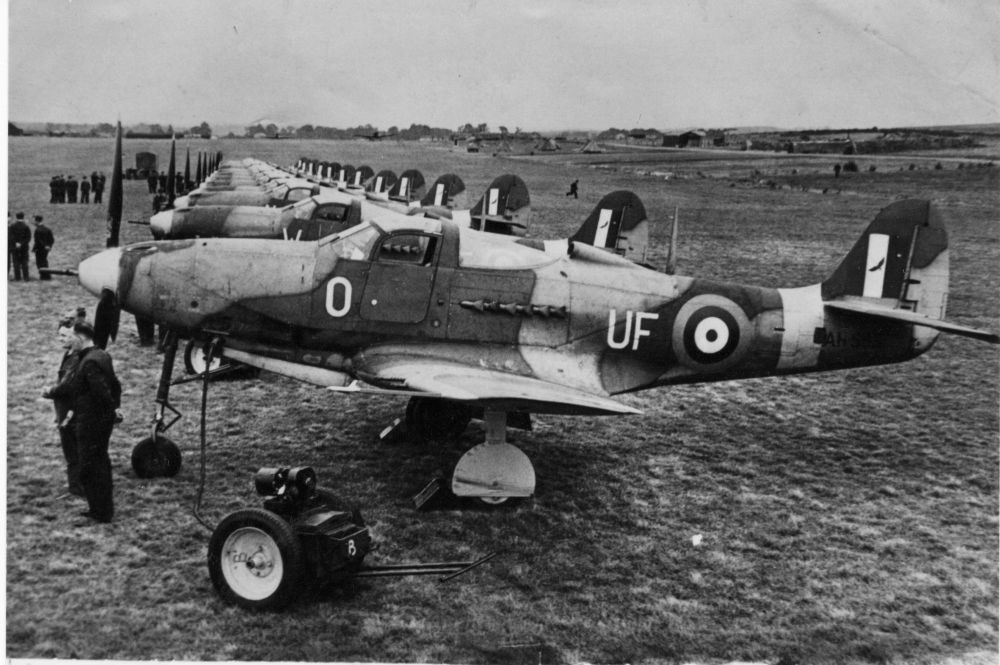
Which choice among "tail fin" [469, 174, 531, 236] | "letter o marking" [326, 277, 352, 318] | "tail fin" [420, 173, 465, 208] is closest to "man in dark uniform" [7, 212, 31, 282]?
"tail fin" [469, 174, 531, 236]

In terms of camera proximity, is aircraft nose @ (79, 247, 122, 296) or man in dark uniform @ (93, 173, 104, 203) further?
man in dark uniform @ (93, 173, 104, 203)

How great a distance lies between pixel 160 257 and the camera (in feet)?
23.2

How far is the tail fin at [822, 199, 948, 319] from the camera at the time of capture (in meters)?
7.78

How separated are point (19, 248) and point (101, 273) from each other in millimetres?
9623

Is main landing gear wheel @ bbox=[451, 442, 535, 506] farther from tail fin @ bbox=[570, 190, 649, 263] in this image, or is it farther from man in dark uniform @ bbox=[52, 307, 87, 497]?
tail fin @ bbox=[570, 190, 649, 263]

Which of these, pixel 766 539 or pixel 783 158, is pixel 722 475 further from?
pixel 783 158

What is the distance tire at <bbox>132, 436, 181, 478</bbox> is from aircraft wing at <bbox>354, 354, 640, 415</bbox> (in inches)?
72.9

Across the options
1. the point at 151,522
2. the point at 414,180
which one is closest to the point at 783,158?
the point at 414,180

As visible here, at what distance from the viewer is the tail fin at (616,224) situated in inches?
573

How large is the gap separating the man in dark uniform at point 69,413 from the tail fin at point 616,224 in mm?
9685

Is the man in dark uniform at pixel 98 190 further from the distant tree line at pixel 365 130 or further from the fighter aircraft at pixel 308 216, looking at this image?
the fighter aircraft at pixel 308 216

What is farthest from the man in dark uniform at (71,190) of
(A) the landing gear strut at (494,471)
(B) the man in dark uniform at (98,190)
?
(A) the landing gear strut at (494,471)

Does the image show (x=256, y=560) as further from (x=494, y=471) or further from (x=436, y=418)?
(x=436, y=418)

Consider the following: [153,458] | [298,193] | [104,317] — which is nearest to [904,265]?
[153,458]
